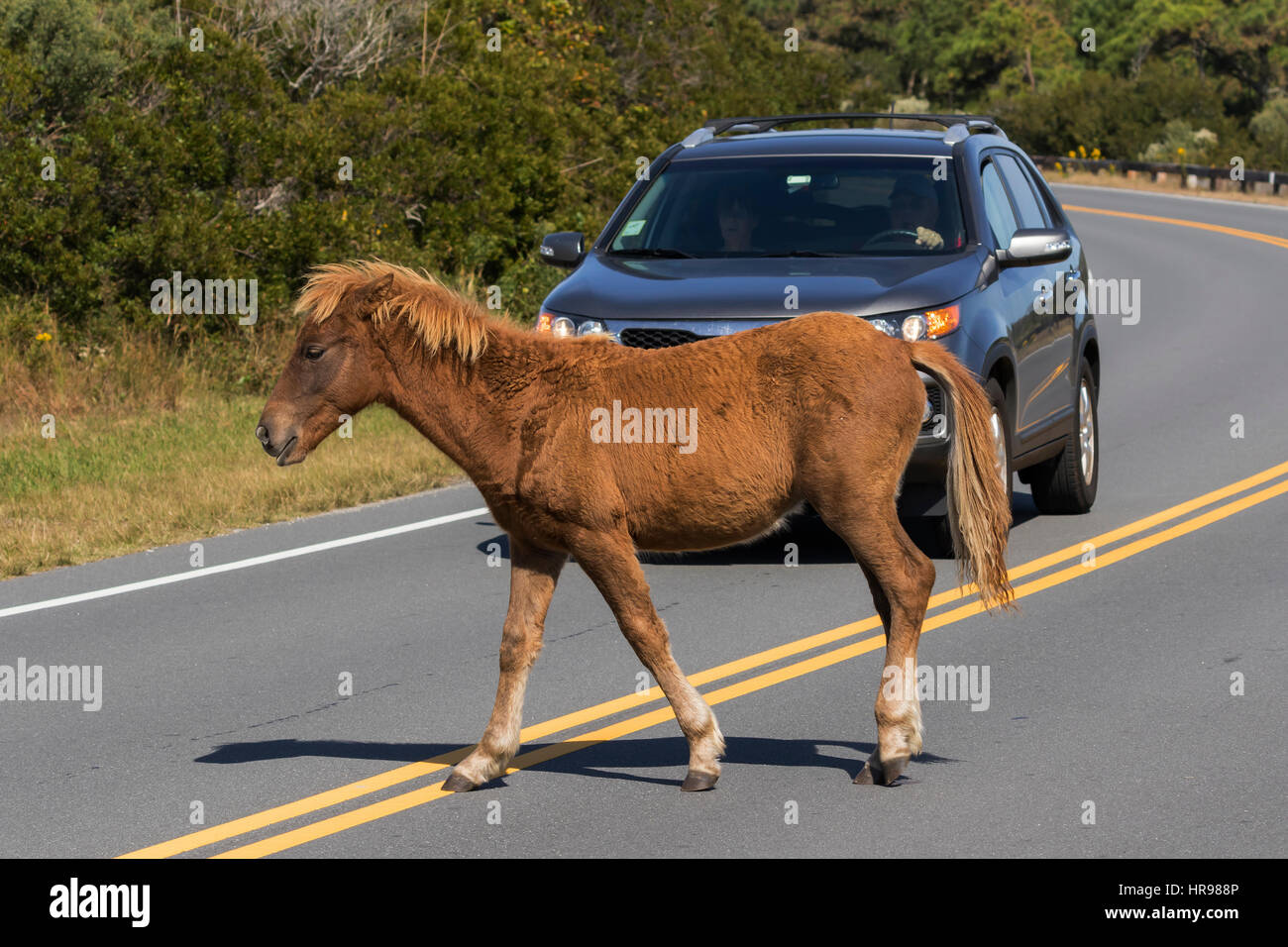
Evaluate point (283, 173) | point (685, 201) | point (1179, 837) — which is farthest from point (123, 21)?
point (1179, 837)

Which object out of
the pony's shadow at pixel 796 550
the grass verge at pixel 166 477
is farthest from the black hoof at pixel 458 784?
the grass verge at pixel 166 477

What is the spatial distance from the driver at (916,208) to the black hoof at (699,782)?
17.3 ft

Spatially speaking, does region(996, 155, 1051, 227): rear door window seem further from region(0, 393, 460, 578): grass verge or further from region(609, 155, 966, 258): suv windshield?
region(0, 393, 460, 578): grass verge

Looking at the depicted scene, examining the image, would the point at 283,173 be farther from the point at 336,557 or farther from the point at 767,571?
the point at 767,571

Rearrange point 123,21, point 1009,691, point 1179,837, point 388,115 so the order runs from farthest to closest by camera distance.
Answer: point 388,115
point 123,21
point 1009,691
point 1179,837

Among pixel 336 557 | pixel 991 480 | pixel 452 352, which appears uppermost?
pixel 452 352

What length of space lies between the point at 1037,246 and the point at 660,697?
3999 mm

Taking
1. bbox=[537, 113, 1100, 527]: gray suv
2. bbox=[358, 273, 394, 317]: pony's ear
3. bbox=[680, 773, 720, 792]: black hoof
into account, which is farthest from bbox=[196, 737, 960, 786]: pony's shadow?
bbox=[537, 113, 1100, 527]: gray suv

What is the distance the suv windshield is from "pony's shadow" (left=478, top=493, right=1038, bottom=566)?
169cm

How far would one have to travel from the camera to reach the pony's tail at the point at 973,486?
6.82 meters

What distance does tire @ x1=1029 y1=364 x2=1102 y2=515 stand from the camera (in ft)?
39.2

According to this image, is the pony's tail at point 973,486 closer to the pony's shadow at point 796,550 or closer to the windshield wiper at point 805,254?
the pony's shadow at point 796,550

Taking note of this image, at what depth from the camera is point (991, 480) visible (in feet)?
22.8

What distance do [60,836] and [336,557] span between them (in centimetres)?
499
